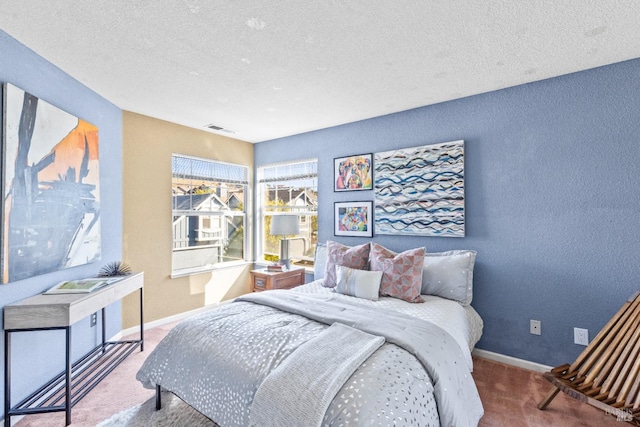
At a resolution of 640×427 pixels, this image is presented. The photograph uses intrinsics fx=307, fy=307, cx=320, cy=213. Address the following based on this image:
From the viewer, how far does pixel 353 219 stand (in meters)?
3.72

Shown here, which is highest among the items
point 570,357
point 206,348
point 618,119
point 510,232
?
point 618,119

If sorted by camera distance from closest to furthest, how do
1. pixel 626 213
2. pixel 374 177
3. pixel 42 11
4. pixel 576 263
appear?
1. pixel 42 11
2. pixel 626 213
3. pixel 576 263
4. pixel 374 177

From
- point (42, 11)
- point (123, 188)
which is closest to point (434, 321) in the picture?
point (42, 11)

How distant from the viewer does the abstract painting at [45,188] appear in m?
1.96

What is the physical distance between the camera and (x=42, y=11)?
1747 mm

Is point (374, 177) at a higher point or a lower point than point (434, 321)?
higher

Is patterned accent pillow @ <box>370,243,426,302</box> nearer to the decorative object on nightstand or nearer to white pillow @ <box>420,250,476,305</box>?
white pillow @ <box>420,250,476,305</box>

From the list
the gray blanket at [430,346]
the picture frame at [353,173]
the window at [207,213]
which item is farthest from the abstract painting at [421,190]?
the window at [207,213]

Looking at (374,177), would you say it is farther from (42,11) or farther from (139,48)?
(42,11)

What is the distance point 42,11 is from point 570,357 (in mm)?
4337

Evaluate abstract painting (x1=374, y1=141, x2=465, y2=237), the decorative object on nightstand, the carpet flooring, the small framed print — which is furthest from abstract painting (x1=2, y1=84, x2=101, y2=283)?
abstract painting (x1=374, y1=141, x2=465, y2=237)

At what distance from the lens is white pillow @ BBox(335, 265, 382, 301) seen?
267 cm

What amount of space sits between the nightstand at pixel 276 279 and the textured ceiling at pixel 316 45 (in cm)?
Result: 202

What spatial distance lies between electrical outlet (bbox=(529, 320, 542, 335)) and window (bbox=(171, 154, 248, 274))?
3.69 m
